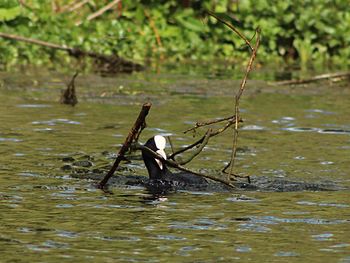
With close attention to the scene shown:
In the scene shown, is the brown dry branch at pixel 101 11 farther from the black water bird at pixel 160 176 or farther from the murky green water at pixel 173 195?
the black water bird at pixel 160 176

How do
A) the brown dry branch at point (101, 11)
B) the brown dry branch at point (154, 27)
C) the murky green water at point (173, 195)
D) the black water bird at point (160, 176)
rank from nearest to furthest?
the murky green water at point (173, 195) < the black water bird at point (160, 176) < the brown dry branch at point (101, 11) < the brown dry branch at point (154, 27)

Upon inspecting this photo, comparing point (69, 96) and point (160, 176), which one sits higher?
point (69, 96)

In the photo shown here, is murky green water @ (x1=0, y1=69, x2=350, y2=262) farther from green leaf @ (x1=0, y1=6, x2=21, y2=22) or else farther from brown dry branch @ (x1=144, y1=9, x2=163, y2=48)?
brown dry branch @ (x1=144, y1=9, x2=163, y2=48)

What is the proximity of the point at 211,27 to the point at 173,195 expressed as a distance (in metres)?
14.4

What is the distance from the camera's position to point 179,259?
720 centimetres

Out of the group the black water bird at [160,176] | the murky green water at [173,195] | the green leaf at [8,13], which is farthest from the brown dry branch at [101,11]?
the black water bird at [160,176]

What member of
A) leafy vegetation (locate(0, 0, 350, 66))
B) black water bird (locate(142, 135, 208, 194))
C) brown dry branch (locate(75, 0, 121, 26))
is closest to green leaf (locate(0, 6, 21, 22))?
leafy vegetation (locate(0, 0, 350, 66))

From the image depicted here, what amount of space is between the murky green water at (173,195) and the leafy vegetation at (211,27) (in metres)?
3.71

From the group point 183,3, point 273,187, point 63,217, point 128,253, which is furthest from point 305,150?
point 183,3

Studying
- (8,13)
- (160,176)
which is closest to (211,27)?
(8,13)

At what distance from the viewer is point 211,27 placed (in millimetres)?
23781

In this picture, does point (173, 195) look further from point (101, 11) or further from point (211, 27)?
point (211, 27)

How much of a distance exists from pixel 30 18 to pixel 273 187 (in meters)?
11.6

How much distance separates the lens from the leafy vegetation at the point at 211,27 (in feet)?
73.3
